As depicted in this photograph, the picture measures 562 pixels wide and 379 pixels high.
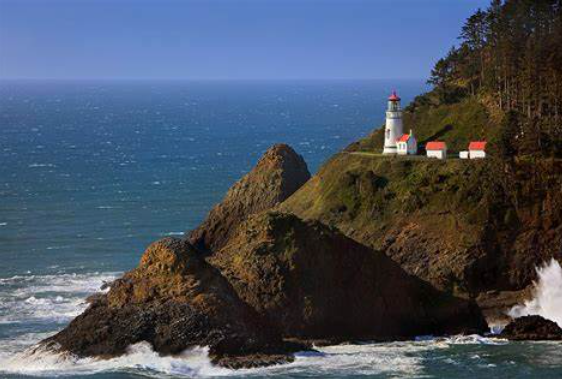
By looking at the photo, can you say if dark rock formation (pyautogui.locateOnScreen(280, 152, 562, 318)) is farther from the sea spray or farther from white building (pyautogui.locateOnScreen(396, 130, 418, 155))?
white building (pyautogui.locateOnScreen(396, 130, 418, 155))

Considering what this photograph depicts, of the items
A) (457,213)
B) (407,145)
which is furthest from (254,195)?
(457,213)

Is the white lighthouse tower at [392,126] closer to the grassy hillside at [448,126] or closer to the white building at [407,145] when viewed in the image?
the white building at [407,145]

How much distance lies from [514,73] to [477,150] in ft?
39.9

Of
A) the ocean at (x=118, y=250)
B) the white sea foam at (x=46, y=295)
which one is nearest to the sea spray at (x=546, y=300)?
the ocean at (x=118, y=250)

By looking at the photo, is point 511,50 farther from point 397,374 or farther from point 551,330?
point 397,374

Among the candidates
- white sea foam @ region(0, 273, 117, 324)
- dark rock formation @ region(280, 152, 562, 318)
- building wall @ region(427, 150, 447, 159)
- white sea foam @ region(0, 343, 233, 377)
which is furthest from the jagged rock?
white sea foam @ region(0, 343, 233, 377)

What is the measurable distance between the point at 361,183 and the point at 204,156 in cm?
8886

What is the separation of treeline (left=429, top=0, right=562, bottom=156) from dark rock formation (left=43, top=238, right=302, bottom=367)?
89.8 ft

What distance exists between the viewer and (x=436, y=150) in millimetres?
98000

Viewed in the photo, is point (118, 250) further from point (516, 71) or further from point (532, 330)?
point (532, 330)

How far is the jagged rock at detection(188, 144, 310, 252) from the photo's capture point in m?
102

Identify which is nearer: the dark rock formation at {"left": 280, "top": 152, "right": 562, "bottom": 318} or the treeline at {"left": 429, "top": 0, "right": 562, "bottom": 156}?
the dark rock formation at {"left": 280, "top": 152, "right": 562, "bottom": 318}

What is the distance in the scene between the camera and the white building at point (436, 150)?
9781 cm

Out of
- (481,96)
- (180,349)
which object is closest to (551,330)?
Answer: (180,349)
